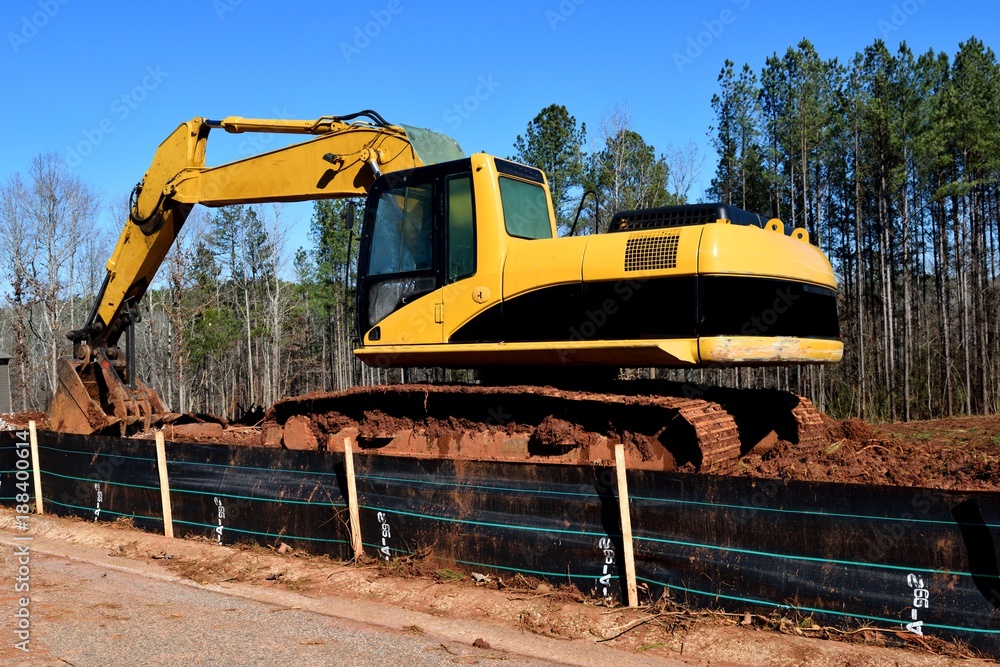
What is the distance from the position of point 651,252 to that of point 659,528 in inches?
103

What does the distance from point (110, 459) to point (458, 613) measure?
5.85 metres

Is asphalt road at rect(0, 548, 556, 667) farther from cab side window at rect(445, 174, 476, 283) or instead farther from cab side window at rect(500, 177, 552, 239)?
cab side window at rect(500, 177, 552, 239)

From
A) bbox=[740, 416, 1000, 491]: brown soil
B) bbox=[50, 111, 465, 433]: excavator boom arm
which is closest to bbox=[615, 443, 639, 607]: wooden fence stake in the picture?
bbox=[740, 416, 1000, 491]: brown soil

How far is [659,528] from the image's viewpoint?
5680 millimetres

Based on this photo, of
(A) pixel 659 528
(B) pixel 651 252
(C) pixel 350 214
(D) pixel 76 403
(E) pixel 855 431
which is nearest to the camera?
(A) pixel 659 528

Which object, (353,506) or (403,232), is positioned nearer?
(353,506)

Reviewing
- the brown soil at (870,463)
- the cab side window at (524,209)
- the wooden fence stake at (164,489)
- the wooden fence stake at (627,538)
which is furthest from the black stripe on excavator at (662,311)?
the wooden fence stake at (164,489)

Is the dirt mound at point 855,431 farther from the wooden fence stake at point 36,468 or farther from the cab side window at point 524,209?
the wooden fence stake at point 36,468


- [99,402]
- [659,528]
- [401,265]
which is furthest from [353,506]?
[99,402]

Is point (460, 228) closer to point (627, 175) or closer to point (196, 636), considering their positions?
point (196, 636)

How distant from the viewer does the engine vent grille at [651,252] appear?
7125 mm

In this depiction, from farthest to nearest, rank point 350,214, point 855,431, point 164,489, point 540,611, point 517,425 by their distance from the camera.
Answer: point 855,431
point 164,489
point 350,214
point 517,425
point 540,611

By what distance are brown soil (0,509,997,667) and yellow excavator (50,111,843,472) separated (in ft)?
5.81

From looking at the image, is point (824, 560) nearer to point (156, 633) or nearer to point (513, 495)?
point (513, 495)
